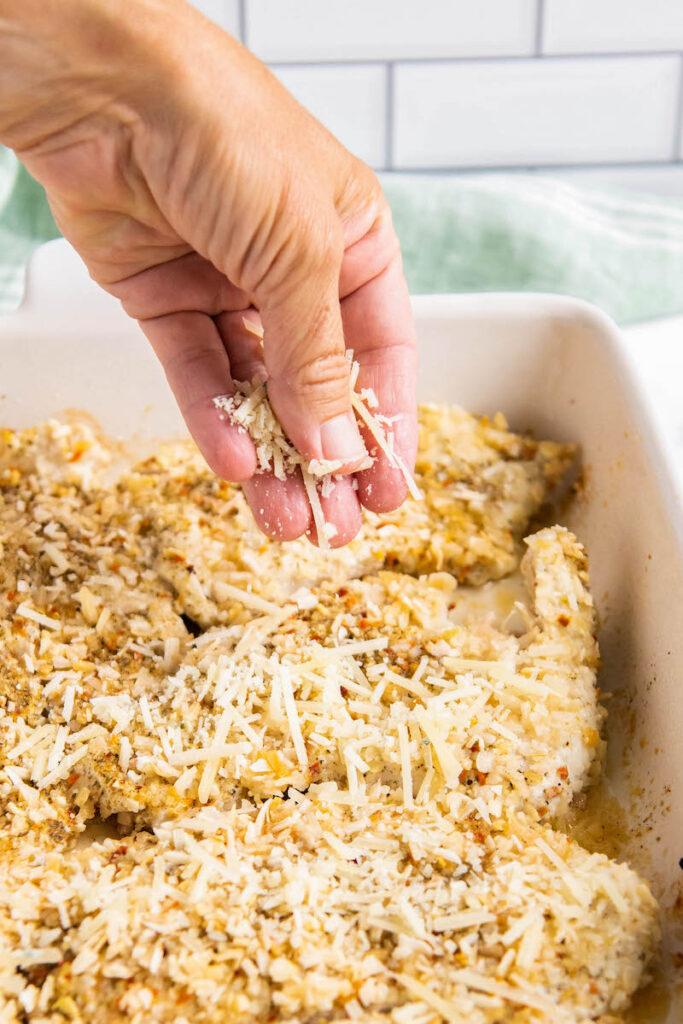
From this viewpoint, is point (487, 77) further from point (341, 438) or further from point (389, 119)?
point (341, 438)

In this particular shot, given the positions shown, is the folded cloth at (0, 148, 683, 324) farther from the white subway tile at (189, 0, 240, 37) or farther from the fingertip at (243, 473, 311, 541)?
the fingertip at (243, 473, 311, 541)

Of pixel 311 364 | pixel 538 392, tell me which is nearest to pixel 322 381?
pixel 311 364

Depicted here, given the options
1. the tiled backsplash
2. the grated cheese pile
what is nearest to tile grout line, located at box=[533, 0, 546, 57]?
the tiled backsplash

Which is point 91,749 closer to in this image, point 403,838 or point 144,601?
point 144,601

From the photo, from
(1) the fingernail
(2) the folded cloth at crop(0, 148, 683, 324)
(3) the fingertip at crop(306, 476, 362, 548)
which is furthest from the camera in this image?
(2) the folded cloth at crop(0, 148, 683, 324)

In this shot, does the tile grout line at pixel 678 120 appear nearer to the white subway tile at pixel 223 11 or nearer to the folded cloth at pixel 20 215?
the white subway tile at pixel 223 11

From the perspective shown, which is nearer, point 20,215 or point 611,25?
point 20,215
